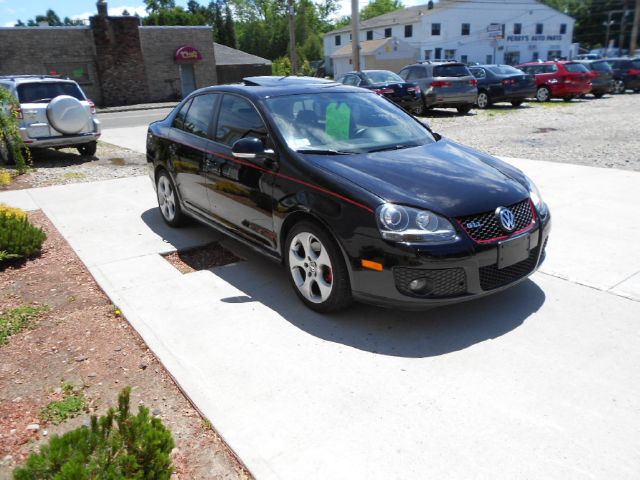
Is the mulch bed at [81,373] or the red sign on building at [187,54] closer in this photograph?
the mulch bed at [81,373]

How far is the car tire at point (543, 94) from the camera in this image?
67.9 feet

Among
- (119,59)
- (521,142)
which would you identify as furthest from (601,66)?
(119,59)

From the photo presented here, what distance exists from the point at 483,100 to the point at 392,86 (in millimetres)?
4447

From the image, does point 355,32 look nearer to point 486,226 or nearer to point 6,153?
point 6,153

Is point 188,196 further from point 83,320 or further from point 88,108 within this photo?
point 88,108

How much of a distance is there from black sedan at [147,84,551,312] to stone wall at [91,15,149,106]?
29.2 metres

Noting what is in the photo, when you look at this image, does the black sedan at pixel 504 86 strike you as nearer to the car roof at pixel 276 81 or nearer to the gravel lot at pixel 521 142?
the gravel lot at pixel 521 142

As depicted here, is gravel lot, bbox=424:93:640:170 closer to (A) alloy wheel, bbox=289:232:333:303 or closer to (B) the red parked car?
(B) the red parked car

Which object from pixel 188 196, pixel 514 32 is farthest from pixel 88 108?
pixel 514 32

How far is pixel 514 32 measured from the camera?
5888 cm

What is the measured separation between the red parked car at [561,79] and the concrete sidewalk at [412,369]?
17.1 meters

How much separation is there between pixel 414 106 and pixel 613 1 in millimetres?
80615

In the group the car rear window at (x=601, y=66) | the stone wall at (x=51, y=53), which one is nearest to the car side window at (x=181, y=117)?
the car rear window at (x=601, y=66)

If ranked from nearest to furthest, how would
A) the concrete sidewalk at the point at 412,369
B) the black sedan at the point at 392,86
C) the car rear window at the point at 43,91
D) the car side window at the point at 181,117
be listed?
the concrete sidewalk at the point at 412,369 → the car side window at the point at 181,117 → the car rear window at the point at 43,91 → the black sedan at the point at 392,86
